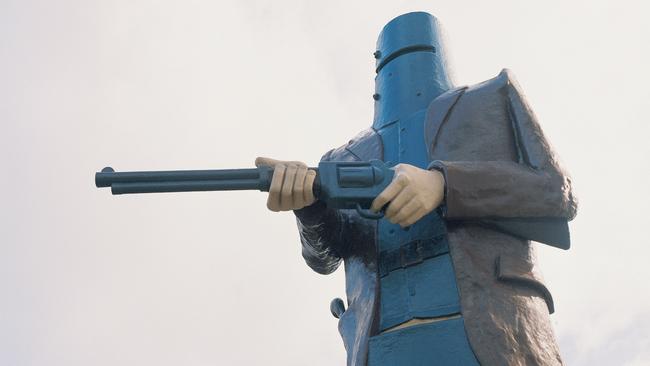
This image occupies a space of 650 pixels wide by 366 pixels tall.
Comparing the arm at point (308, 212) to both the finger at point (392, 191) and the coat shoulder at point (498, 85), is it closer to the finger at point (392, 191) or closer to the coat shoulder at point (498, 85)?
the finger at point (392, 191)

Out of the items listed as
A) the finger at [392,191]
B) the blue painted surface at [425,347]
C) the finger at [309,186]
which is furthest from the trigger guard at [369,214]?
the blue painted surface at [425,347]

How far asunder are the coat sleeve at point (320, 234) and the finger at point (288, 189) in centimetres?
33

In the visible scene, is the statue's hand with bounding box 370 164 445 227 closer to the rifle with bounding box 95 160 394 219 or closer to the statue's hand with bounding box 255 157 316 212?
the rifle with bounding box 95 160 394 219

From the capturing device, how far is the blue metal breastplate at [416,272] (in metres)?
3.71

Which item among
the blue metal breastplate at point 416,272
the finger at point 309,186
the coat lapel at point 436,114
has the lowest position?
the blue metal breastplate at point 416,272

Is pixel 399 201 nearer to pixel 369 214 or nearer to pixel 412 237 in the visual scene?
pixel 369 214

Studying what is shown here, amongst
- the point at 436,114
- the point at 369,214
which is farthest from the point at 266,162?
the point at 436,114

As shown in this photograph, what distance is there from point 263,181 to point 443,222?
90 cm

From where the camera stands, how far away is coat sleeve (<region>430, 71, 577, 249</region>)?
378cm

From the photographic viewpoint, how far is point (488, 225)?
3.88 m

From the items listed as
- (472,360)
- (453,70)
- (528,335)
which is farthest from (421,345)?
(453,70)

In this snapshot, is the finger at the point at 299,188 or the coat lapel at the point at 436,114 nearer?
the finger at the point at 299,188

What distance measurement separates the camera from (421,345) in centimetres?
357

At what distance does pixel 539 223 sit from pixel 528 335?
0.60 meters
